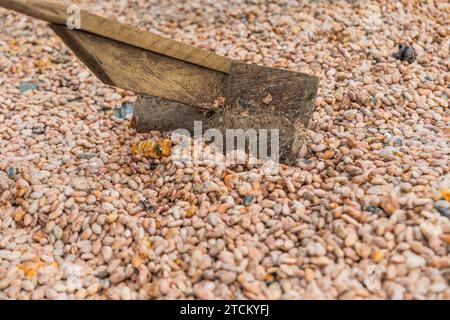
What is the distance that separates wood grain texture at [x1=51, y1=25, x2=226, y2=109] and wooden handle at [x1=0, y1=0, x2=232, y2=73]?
0.04m

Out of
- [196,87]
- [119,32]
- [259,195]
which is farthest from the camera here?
[196,87]

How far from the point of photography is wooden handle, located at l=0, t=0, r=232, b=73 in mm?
2133

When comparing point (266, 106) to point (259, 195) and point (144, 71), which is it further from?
point (144, 71)

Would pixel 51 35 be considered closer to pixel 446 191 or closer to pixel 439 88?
pixel 439 88

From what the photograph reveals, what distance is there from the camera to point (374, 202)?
2.29 meters

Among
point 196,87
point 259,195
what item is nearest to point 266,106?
point 196,87

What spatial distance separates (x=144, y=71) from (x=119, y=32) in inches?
9.7

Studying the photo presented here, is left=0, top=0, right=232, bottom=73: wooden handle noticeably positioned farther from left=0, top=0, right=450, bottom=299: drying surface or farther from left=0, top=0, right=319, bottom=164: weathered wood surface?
left=0, top=0, right=450, bottom=299: drying surface

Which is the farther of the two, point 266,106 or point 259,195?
point 266,106

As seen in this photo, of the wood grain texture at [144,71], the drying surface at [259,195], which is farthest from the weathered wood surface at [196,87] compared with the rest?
the drying surface at [259,195]

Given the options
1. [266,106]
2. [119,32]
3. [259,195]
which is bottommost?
[259,195]

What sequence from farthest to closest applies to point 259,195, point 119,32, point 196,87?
1. point 196,87
2. point 259,195
3. point 119,32

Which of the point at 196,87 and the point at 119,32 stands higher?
the point at 119,32

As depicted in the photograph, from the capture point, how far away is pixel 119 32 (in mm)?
2395
